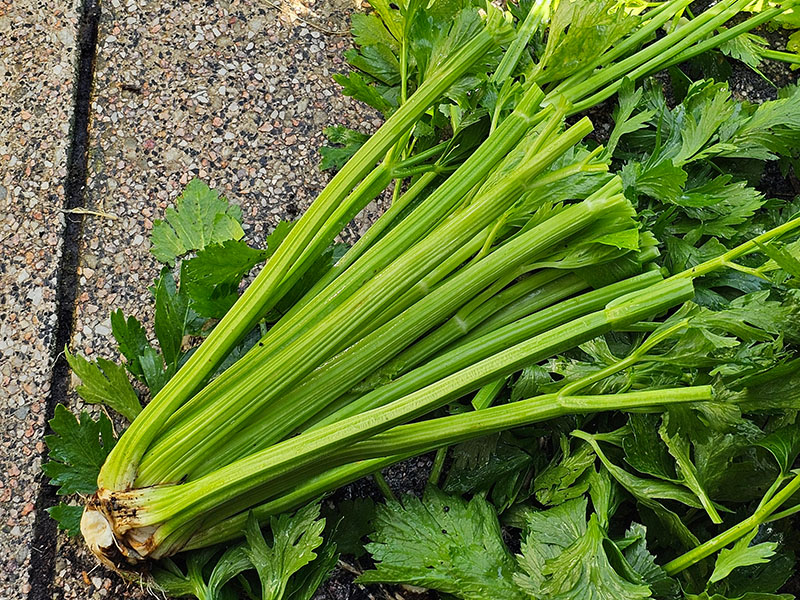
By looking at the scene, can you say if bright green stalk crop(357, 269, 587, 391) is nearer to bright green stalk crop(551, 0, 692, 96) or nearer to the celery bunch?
the celery bunch

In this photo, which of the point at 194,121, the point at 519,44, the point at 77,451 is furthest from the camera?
the point at 194,121

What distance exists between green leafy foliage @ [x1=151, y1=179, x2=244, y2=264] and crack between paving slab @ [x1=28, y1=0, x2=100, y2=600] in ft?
0.51

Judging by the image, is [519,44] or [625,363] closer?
[625,363]

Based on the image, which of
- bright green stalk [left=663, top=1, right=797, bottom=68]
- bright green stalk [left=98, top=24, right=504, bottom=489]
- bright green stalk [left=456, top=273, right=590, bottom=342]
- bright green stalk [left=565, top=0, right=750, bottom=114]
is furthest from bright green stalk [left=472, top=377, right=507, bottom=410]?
bright green stalk [left=663, top=1, right=797, bottom=68]

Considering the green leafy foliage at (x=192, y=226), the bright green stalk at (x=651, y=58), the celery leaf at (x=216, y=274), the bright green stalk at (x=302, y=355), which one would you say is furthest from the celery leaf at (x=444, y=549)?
A: the bright green stalk at (x=651, y=58)

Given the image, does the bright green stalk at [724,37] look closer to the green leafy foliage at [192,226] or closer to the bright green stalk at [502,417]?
the bright green stalk at [502,417]

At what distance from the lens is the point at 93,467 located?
100 centimetres

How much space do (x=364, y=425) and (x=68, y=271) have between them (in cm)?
61

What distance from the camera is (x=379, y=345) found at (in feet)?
3.14

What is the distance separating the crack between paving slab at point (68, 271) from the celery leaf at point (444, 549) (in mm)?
456

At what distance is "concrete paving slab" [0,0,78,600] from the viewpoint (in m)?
1.06

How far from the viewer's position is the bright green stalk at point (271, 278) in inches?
37.9

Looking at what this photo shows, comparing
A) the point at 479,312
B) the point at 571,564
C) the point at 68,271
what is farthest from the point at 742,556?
the point at 68,271

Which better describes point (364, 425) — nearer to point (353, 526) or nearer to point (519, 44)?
point (353, 526)
